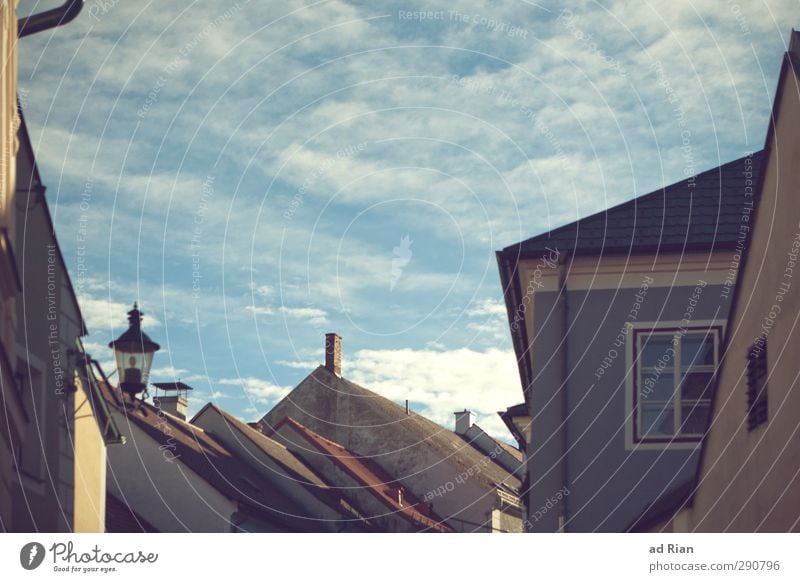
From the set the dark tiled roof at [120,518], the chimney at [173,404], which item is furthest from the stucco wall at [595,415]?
the dark tiled roof at [120,518]

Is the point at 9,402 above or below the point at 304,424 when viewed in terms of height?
below

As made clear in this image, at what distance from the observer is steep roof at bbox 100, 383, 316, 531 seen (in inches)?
307

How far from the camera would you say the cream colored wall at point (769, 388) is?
5.80m

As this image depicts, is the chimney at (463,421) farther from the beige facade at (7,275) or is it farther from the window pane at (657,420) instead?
the beige facade at (7,275)

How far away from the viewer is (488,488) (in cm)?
1847

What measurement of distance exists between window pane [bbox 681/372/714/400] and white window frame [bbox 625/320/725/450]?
0.15ft

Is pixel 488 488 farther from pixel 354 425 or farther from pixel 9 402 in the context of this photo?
pixel 9 402

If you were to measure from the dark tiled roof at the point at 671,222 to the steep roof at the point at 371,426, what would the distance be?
27.0ft

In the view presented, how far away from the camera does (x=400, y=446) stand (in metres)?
19.5

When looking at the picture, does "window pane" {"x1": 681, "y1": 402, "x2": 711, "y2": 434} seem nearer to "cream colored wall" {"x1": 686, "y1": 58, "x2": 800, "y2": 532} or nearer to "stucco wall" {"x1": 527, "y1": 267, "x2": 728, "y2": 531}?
"stucco wall" {"x1": 527, "y1": 267, "x2": 728, "y2": 531}

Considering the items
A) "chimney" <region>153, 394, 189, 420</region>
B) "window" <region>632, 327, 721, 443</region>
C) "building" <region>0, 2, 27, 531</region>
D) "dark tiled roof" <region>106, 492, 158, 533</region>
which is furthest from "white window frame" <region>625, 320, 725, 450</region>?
"building" <region>0, 2, 27, 531</region>

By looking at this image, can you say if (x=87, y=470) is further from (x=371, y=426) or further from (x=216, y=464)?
(x=371, y=426)
